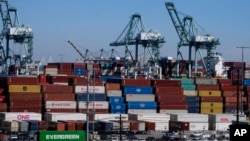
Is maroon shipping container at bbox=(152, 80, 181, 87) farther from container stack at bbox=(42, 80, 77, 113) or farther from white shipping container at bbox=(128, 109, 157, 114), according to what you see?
container stack at bbox=(42, 80, 77, 113)

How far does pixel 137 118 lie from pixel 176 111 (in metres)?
6.19

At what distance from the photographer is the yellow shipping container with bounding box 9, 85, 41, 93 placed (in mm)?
39094

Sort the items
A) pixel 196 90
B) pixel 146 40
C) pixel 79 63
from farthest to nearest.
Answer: pixel 79 63, pixel 146 40, pixel 196 90

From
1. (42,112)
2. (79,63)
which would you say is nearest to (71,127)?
(42,112)

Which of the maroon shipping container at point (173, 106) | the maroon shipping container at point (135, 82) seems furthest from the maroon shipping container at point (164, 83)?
the maroon shipping container at point (173, 106)

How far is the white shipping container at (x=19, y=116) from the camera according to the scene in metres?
34.8

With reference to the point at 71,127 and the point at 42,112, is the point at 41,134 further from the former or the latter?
the point at 42,112

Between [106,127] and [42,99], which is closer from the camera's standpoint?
[106,127]

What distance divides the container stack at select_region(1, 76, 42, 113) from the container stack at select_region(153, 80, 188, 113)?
10.4 m

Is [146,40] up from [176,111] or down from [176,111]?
up

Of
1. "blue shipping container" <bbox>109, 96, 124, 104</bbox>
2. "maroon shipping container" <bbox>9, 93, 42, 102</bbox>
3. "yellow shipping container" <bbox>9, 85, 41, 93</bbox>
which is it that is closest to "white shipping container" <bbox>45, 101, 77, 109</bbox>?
"maroon shipping container" <bbox>9, 93, 42, 102</bbox>

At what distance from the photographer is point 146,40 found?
201ft

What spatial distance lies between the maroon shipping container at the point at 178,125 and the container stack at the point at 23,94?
980 cm

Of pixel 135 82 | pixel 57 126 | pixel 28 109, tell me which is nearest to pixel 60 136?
pixel 57 126
